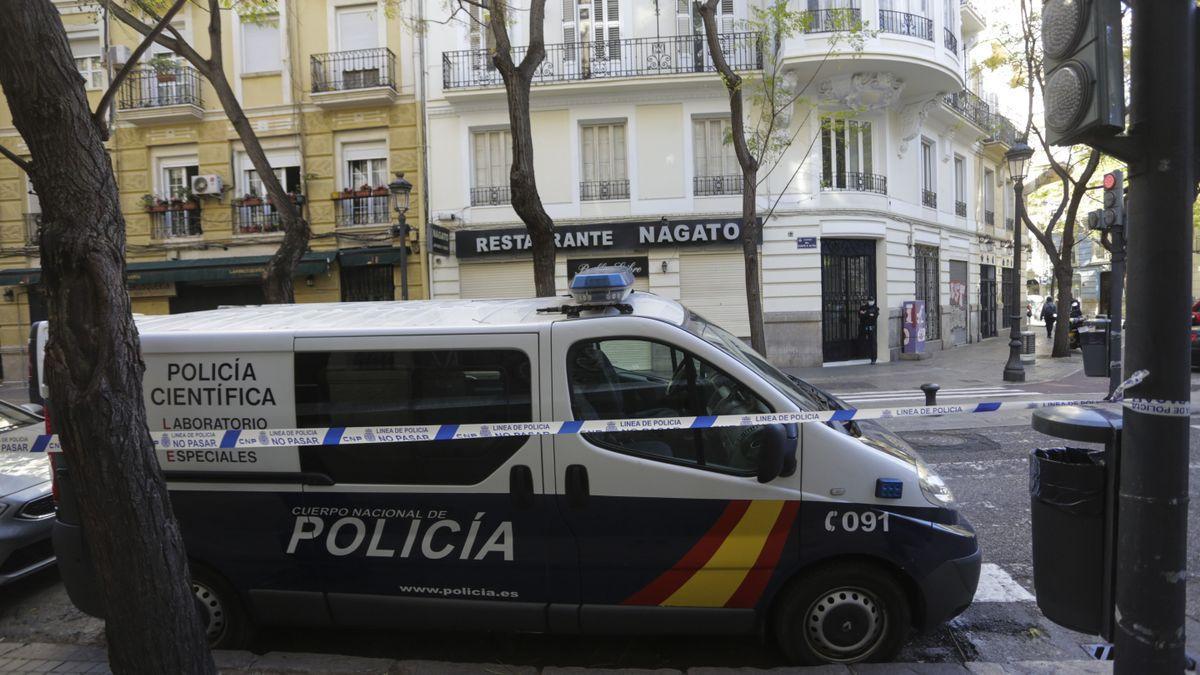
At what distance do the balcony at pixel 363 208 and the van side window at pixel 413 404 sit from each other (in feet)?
53.9

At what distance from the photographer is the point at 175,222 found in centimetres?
1983

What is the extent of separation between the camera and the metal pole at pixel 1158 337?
8.11 ft

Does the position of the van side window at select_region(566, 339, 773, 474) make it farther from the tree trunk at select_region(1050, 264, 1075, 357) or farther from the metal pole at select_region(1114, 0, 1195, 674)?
the tree trunk at select_region(1050, 264, 1075, 357)

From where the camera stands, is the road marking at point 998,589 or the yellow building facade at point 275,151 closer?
the road marking at point 998,589

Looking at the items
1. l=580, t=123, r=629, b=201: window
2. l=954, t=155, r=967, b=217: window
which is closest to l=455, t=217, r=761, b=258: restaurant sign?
l=580, t=123, r=629, b=201: window

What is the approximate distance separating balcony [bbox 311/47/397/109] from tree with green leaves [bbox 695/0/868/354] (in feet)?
27.6

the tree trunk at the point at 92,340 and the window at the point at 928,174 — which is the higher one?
the window at the point at 928,174

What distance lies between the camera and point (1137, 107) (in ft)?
8.33

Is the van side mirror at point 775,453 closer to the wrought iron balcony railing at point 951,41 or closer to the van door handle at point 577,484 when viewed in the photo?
the van door handle at point 577,484

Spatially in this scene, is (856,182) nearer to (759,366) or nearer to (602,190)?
(602,190)

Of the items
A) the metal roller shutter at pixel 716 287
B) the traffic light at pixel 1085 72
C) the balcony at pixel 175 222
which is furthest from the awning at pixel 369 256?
the traffic light at pixel 1085 72

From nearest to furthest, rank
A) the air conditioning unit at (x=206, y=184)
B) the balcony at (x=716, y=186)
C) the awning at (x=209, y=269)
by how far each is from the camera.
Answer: the balcony at (x=716, y=186)
the awning at (x=209, y=269)
the air conditioning unit at (x=206, y=184)

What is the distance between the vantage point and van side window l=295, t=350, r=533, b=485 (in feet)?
11.3

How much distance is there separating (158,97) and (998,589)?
2237 centimetres
